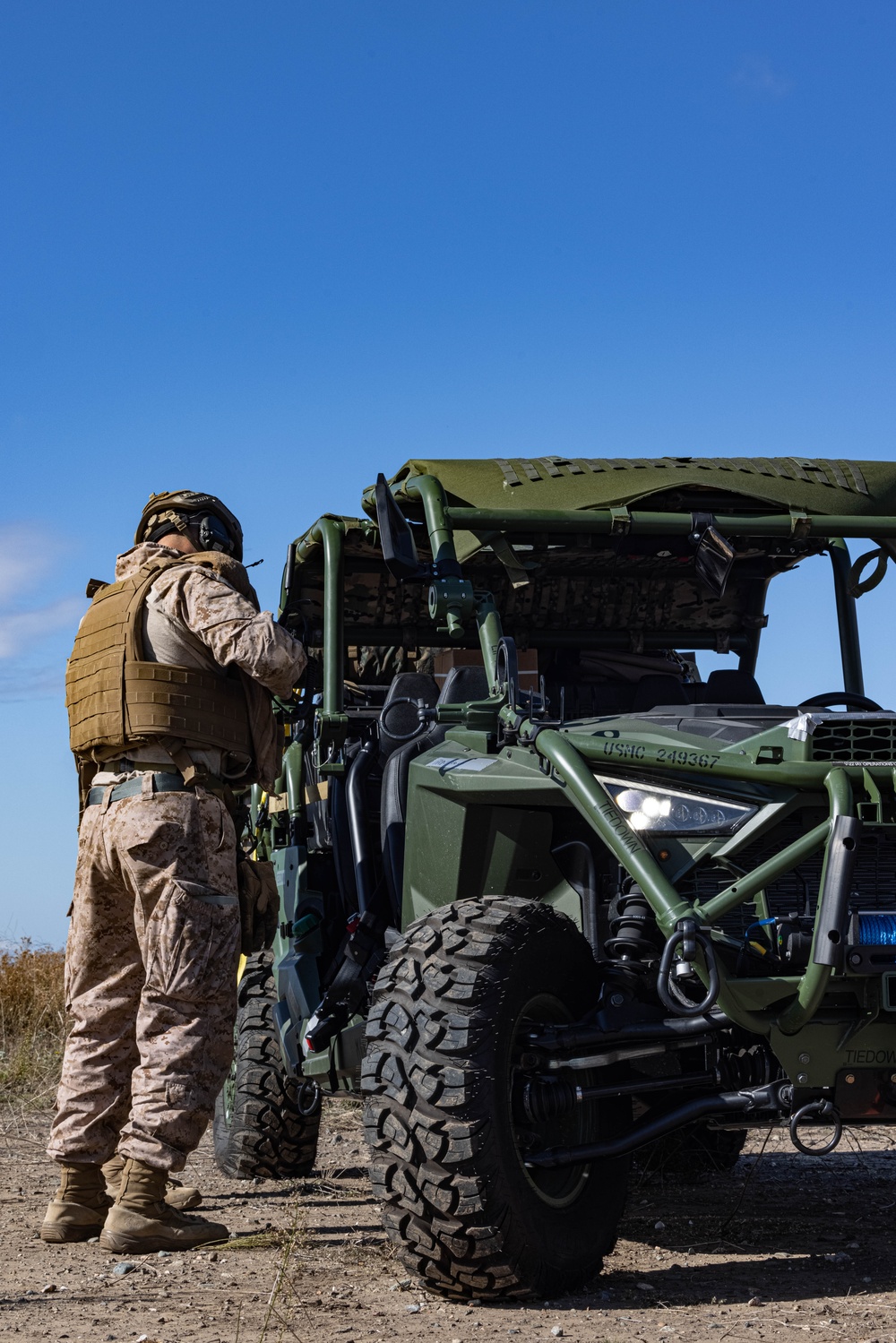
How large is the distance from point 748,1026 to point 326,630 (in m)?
2.09

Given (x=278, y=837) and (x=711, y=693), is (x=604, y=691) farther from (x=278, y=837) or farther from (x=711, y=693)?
(x=278, y=837)

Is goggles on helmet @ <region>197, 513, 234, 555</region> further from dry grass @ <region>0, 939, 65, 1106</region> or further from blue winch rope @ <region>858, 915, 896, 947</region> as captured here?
dry grass @ <region>0, 939, 65, 1106</region>

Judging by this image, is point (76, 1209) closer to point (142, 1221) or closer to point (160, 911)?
point (142, 1221)

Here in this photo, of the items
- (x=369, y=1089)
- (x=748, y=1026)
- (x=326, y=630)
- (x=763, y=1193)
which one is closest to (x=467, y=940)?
(x=369, y=1089)

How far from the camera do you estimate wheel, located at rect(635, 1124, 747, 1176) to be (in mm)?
5875

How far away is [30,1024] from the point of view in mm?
9242

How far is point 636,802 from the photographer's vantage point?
3.61 metres

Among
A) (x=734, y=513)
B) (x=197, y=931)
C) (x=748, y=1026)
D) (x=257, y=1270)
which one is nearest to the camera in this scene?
(x=748, y=1026)

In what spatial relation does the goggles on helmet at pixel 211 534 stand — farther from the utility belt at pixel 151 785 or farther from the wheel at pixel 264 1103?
the wheel at pixel 264 1103

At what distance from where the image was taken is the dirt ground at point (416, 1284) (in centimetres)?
323

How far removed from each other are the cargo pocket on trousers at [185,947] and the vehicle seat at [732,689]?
183 centimetres

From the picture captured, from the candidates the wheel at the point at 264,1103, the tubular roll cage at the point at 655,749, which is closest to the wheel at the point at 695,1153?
the wheel at the point at 264,1103

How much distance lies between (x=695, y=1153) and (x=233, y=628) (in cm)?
290

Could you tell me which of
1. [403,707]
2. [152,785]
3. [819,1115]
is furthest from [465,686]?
[819,1115]
